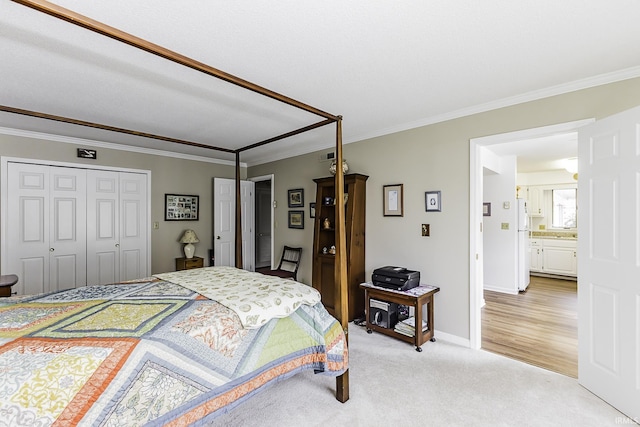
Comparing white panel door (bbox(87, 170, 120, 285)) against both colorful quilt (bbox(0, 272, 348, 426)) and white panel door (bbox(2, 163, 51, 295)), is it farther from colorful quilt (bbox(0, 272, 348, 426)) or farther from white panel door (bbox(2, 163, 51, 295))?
colorful quilt (bbox(0, 272, 348, 426))

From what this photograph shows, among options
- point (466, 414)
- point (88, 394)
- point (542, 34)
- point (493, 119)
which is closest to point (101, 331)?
point (88, 394)

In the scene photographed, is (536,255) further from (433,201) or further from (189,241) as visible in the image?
(189,241)

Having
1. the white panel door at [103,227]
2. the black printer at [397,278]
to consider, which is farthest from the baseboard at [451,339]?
the white panel door at [103,227]

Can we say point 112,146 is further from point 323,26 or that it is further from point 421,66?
point 421,66

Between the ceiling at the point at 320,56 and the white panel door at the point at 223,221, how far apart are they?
224 cm

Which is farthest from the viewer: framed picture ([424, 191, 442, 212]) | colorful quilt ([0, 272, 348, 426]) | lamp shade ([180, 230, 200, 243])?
lamp shade ([180, 230, 200, 243])

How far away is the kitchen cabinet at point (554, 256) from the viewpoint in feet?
20.0

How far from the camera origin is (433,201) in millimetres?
3369

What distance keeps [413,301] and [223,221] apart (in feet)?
12.5

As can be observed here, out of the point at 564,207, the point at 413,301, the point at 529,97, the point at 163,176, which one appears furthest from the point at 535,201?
the point at 163,176

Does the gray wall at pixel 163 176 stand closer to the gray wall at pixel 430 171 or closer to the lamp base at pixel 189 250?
the gray wall at pixel 430 171

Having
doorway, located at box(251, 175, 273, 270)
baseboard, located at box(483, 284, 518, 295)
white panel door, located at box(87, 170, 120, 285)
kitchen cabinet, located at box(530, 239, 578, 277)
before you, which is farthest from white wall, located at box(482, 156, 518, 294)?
white panel door, located at box(87, 170, 120, 285)

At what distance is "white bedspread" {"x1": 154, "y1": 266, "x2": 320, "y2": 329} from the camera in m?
1.85

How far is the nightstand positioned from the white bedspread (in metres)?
2.31
